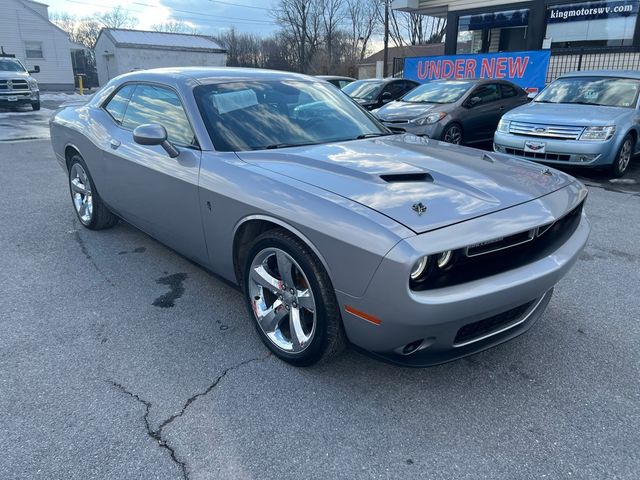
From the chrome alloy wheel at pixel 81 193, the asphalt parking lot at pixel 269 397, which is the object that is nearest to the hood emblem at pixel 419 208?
the asphalt parking lot at pixel 269 397

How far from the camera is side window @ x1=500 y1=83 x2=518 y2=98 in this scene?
33.2 feet

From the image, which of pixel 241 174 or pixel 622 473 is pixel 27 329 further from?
pixel 622 473

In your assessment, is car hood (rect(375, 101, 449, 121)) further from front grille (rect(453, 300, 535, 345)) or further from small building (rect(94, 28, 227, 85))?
small building (rect(94, 28, 227, 85))

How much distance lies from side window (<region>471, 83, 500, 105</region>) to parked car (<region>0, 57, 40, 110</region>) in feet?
54.5

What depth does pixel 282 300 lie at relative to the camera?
8.97ft

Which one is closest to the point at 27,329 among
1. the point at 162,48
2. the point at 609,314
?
the point at 609,314

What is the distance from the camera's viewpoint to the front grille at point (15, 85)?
18.0 m

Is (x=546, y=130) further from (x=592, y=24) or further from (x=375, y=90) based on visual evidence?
(x=592, y=24)

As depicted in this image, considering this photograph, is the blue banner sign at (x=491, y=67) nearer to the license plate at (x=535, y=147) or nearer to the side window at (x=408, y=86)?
the side window at (x=408, y=86)

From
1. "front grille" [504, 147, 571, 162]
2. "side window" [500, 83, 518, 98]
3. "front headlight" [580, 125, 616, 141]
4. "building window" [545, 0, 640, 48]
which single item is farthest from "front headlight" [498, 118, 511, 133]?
"building window" [545, 0, 640, 48]

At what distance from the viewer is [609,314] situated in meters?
3.35

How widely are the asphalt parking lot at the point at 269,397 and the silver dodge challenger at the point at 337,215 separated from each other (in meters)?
0.31

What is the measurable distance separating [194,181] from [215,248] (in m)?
0.44

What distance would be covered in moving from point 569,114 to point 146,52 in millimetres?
39020
